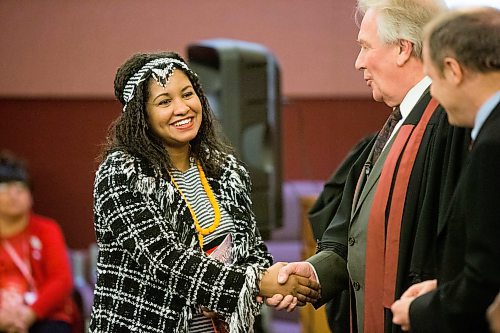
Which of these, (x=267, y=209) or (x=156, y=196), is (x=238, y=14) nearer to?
(x=267, y=209)

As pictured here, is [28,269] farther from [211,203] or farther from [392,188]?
[392,188]

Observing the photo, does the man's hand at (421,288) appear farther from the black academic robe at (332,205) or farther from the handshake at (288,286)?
the black academic robe at (332,205)

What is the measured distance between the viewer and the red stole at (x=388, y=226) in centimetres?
238

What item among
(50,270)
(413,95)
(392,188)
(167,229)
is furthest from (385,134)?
(50,270)

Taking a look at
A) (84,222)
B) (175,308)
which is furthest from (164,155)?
(84,222)

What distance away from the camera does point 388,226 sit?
2.39m

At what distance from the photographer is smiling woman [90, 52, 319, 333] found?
2516mm

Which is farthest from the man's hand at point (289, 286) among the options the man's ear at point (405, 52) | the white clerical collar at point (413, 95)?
the man's ear at point (405, 52)

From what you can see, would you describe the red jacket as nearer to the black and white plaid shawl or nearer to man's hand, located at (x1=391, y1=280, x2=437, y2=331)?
the black and white plaid shawl

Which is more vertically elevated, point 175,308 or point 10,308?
point 175,308

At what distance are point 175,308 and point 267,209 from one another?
1831 millimetres

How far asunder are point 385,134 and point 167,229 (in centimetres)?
66

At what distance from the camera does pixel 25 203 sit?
4664mm

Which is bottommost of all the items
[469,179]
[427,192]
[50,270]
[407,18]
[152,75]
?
[50,270]
